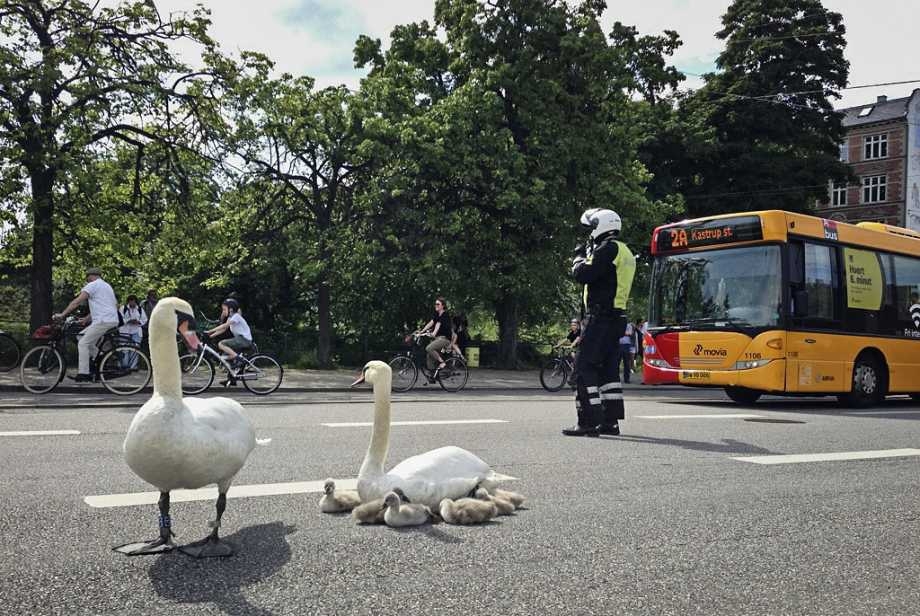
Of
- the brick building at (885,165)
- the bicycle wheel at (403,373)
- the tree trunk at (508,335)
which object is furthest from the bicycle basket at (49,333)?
the brick building at (885,165)

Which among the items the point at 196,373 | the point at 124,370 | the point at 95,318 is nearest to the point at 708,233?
the point at 196,373

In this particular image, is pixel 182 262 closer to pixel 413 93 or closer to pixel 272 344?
pixel 272 344

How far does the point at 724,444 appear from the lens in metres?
8.20

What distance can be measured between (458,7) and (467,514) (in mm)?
24589

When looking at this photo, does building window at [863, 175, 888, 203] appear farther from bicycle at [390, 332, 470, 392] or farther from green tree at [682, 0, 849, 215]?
bicycle at [390, 332, 470, 392]

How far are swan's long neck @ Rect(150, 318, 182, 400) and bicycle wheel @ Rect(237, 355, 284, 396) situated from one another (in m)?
11.6

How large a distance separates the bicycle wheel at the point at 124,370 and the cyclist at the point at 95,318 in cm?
27

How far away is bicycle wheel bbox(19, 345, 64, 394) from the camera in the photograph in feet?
44.3

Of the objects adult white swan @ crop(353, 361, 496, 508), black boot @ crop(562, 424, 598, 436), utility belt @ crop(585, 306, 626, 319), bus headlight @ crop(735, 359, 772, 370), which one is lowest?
black boot @ crop(562, 424, 598, 436)

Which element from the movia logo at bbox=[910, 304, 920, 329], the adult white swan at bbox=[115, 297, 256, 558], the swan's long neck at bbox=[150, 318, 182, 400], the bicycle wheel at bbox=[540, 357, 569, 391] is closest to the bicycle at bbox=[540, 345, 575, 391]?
the bicycle wheel at bbox=[540, 357, 569, 391]

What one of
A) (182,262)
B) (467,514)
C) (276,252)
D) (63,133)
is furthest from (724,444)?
(182,262)

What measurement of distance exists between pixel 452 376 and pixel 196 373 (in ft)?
17.1

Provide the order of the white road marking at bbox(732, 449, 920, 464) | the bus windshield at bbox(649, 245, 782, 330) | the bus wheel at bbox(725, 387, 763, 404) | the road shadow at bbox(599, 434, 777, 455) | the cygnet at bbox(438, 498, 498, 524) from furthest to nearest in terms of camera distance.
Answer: the bus wheel at bbox(725, 387, 763, 404)
the bus windshield at bbox(649, 245, 782, 330)
the road shadow at bbox(599, 434, 777, 455)
the white road marking at bbox(732, 449, 920, 464)
the cygnet at bbox(438, 498, 498, 524)

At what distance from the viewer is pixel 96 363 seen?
14.0 metres
